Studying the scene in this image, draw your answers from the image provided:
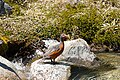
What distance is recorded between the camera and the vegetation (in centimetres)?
1077

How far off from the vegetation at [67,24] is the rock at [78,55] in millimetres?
1799

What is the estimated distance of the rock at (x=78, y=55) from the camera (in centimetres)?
875

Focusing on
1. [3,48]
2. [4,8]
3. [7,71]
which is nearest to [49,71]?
[7,71]

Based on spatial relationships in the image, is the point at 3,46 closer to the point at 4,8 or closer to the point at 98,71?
the point at 98,71

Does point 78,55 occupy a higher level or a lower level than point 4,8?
lower

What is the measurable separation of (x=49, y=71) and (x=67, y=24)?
342 cm

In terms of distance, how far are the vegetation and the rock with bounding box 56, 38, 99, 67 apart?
180 cm

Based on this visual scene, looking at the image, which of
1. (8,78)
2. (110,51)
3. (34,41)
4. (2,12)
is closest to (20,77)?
(8,78)

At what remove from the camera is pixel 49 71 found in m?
7.96

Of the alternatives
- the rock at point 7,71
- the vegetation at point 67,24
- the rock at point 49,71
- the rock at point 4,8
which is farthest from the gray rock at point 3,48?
the rock at point 4,8

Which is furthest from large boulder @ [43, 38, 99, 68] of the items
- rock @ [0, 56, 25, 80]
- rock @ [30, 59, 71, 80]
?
rock @ [0, 56, 25, 80]

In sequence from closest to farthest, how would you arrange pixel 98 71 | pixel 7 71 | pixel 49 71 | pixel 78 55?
1. pixel 7 71
2. pixel 49 71
3. pixel 98 71
4. pixel 78 55

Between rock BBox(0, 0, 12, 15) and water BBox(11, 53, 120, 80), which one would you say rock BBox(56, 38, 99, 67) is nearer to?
water BBox(11, 53, 120, 80)

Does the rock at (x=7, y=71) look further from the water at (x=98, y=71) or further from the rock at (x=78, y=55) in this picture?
the rock at (x=78, y=55)
